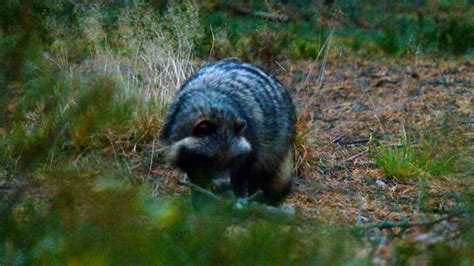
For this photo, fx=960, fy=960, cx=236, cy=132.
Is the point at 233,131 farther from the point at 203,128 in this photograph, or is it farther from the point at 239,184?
the point at 239,184

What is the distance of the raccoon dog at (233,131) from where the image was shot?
5.98 meters

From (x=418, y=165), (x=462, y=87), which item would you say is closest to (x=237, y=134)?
(x=418, y=165)

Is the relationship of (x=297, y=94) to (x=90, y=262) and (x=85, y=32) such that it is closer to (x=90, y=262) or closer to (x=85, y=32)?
(x=85, y=32)

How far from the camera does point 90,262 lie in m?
1.86

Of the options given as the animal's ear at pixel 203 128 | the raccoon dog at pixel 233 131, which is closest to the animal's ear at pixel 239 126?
the raccoon dog at pixel 233 131

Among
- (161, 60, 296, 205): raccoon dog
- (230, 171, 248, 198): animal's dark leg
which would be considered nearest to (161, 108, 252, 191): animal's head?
(161, 60, 296, 205): raccoon dog

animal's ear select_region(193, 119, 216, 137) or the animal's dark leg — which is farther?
the animal's dark leg

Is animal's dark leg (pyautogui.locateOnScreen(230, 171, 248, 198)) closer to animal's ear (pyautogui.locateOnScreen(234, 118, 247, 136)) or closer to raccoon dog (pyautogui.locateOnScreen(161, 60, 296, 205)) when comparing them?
raccoon dog (pyautogui.locateOnScreen(161, 60, 296, 205))

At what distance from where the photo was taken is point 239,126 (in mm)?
6023

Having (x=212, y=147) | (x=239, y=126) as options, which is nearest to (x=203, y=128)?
(x=212, y=147)

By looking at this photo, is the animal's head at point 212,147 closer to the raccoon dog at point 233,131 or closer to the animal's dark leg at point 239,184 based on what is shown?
the raccoon dog at point 233,131

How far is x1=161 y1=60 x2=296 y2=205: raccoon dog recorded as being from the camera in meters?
5.98

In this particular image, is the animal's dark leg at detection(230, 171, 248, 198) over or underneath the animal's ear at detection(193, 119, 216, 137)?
underneath

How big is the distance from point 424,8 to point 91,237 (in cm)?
1038
